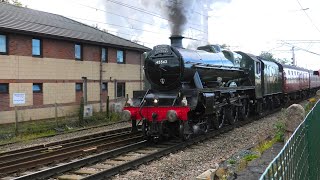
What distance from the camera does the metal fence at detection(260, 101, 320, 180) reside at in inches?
99.4

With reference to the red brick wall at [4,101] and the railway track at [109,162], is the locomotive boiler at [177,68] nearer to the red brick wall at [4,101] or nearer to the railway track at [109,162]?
the railway track at [109,162]

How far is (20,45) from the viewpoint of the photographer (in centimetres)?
1847

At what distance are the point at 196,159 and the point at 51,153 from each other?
4.04 meters

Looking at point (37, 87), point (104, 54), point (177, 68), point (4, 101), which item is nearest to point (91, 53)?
point (104, 54)

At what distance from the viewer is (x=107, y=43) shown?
79.3ft

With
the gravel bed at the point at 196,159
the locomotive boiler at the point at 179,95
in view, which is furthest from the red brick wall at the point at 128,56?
the gravel bed at the point at 196,159

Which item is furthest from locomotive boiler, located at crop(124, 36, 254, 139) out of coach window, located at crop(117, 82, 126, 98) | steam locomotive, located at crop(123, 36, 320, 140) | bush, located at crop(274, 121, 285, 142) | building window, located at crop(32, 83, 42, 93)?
coach window, located at crop(117, 82, 126, 98)

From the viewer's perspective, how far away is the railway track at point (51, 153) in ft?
28.7

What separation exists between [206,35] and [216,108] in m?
17.9

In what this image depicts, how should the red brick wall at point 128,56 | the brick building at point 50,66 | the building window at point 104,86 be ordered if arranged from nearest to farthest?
the brick building at point 50,66
the building window at point 104,86
the red brick wall at point 128,56

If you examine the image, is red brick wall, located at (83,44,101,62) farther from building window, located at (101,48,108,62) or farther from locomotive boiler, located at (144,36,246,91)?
locomotive boiler, located at (144,36,246,91)

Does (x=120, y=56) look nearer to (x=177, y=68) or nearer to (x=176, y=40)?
(x=176, y=40)

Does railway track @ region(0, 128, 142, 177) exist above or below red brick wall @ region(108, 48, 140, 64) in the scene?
below

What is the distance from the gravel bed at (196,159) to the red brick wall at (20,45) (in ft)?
36.9
